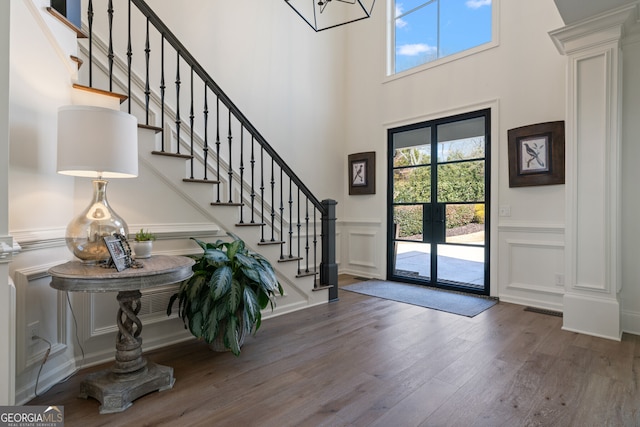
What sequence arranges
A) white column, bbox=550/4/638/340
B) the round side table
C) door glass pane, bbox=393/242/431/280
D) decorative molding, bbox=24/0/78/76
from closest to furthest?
the round side table, decorative molding, bbox=24/0/78/76, white column, bbox=550/4/638/340, door glass pane, bbox=393/242/431/280

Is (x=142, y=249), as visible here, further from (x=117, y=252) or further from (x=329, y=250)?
(x=329, y=250)

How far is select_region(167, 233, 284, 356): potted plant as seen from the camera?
6.98 feet

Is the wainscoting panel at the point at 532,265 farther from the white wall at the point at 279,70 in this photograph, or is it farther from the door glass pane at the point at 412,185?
the white wall at the point at 279,70

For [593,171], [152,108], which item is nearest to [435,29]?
[593,171]

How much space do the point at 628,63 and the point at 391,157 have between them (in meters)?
2.65

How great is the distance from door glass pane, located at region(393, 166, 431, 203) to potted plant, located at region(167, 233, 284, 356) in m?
2.82

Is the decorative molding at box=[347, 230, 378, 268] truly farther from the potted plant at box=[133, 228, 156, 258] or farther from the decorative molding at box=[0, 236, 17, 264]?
the decorative molding at box=[0, 236, 17, 264]

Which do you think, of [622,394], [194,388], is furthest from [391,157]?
[194,388]

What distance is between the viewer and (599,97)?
2715 mm

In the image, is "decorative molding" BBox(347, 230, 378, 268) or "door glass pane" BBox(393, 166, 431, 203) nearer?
"door glass pane" BBox(393, 166, 431, 203)

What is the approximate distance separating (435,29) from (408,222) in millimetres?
2719

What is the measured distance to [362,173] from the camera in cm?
515

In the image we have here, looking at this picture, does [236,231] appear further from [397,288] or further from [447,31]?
[447,31]

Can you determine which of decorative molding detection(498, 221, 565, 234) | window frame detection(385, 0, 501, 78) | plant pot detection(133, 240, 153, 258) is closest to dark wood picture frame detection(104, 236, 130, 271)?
plant pot detection(133, 240, 153, 258)
